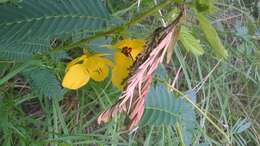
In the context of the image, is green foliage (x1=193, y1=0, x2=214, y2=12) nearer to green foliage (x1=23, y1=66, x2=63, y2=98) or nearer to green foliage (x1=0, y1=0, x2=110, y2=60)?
green foliage (x1=0, y1=0, x2=110, y2=60)

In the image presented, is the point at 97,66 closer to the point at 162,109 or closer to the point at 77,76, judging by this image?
the point at 77,76

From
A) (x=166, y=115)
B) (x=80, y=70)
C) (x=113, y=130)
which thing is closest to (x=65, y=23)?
(x=80, y=70)

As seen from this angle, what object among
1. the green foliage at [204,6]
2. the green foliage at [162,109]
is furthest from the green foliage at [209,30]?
the green foliage at [162,109]

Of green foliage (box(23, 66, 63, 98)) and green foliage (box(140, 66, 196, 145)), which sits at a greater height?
green foliage (box(23, 66, 63, 98))

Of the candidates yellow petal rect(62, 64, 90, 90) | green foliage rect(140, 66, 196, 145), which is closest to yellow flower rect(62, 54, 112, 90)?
yellow petal rect(62, 64, 90, 90)

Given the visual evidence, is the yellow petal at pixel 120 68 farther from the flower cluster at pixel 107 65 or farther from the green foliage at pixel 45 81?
the green foliage at pixel 45 81

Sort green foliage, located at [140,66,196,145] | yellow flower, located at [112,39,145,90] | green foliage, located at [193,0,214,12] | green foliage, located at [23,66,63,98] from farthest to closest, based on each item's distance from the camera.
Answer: green foliage, located at [23,66,63,98] → green foliage, located at [140,66,196,145] → yellow flower, located at [112,39,145,90] → green foliage, located at [193,0,214,12]

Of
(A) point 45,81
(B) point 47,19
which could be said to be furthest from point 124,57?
(A) point 45,81

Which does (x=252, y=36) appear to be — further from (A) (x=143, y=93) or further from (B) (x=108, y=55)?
(A) (x=143, y=93)
